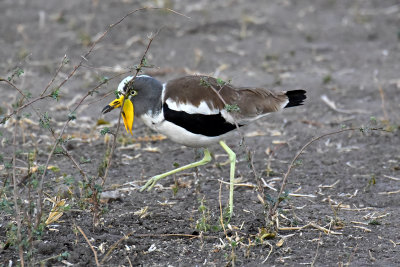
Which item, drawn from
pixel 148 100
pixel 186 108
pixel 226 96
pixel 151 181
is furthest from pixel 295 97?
pixel 151 181

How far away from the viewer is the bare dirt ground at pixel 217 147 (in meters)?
4.47

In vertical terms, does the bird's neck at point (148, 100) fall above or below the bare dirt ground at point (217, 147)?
above

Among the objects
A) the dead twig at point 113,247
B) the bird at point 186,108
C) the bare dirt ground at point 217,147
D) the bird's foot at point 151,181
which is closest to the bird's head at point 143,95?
the bird at point 186,108

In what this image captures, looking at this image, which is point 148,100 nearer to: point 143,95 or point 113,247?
point 143,95

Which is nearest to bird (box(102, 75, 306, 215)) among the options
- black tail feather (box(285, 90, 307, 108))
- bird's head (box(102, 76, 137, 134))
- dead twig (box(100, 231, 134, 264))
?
bird's head (box(102, 76, 137, 134))

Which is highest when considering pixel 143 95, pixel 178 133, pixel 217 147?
pixel 143 95

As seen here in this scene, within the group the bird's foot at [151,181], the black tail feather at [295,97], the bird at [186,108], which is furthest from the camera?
the black tail feather at [295,97]

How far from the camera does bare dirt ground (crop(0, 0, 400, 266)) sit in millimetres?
4469

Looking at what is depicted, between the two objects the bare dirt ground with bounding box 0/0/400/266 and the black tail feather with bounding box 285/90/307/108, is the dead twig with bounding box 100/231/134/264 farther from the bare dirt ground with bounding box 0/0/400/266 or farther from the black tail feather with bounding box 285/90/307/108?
the black tail feather with bounding box 285/90/307/108

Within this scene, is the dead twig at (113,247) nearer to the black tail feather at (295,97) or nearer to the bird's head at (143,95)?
the bird's head at (143,95)

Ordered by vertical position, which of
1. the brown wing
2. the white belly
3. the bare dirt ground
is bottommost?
the bare dirt ground

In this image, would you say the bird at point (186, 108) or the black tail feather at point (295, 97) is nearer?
the bird at point (186, 108)

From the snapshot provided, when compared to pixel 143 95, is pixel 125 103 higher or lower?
lower

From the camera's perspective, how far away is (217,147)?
6762 millimetres
